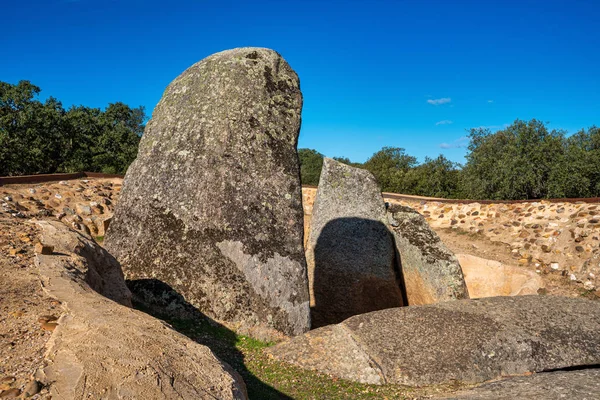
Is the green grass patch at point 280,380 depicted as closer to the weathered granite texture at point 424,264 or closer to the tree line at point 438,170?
the weathered granite texture at point 424,264

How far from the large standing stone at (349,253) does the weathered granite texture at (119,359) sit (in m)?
6.78

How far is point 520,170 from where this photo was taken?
903 inches

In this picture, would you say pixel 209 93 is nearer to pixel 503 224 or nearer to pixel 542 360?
pixel 542 360

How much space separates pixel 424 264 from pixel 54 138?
22.5 m

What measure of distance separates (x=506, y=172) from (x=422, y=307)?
19.0 m

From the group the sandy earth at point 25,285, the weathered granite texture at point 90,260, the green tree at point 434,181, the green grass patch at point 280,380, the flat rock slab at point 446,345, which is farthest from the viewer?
the green tree at point 434,181

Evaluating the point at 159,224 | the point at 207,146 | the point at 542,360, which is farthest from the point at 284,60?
the point at 542,360

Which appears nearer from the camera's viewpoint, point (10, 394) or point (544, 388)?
point (10, 394)

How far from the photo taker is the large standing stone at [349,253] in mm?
10070

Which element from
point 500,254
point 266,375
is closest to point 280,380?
point 266,375

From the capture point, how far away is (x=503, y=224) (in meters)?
13.7

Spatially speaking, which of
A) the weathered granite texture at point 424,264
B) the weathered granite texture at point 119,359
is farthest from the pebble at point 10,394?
the weathered granite texture at point 424,264

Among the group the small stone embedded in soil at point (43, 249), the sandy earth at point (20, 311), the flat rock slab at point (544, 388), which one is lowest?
the flat rock slab at point (544, 388)

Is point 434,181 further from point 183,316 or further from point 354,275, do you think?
point 183,316
